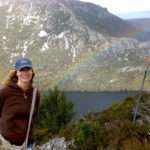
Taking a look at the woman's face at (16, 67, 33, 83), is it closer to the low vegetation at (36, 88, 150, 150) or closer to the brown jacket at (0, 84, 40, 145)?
the brown jacket at (0, 84, 40, 145)

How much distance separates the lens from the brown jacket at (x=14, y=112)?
6141mm

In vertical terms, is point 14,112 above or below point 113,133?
above

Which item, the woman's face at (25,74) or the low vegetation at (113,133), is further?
the low vegetation at (113,133)

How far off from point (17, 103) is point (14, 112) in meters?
0.14

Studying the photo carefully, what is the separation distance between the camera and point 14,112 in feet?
20.4

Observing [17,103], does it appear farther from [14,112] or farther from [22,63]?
[22,63]

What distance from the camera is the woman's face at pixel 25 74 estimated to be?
615 cm

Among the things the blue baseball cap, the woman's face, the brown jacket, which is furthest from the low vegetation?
the blue baseball cap

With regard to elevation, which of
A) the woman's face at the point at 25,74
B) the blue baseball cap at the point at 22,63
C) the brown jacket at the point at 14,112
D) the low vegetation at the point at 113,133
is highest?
the blue baseball cap at the point at 22,63

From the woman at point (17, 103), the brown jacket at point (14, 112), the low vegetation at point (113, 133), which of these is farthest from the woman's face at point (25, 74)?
the low vegetation at point (113, 133)

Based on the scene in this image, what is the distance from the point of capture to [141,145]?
10.6m

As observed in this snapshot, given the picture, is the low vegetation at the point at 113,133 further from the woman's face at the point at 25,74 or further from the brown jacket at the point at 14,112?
the woman's face at the point at 25,74

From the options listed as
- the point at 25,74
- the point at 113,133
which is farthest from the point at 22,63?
the point at 113,133

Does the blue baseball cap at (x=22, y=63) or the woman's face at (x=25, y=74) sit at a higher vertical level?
the blue baseball cap at (x=22, y=63)
